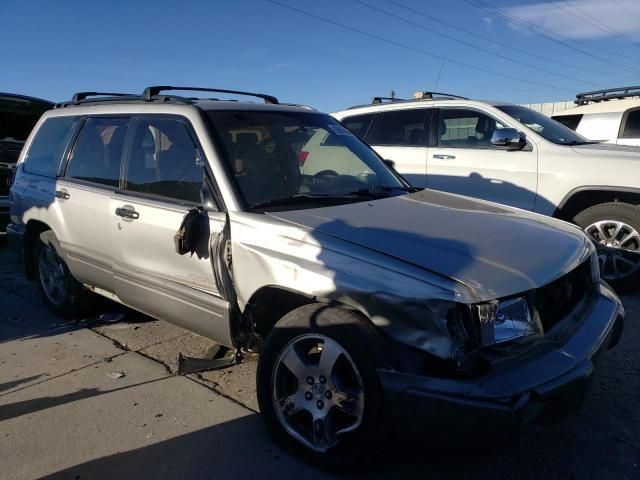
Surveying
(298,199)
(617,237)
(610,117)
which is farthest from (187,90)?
(610,117)

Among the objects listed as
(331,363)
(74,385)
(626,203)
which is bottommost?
(74,385)

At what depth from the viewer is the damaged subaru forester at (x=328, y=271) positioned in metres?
2.29

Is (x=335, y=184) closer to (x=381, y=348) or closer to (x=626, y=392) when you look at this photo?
(x=381, y=348)

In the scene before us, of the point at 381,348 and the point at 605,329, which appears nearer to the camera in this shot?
the point at 381,348

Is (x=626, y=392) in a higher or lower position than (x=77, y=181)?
lower

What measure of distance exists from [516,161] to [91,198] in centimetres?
435

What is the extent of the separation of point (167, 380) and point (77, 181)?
6.08 ft

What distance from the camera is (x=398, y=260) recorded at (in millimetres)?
2465

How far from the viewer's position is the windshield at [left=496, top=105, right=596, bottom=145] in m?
6.02

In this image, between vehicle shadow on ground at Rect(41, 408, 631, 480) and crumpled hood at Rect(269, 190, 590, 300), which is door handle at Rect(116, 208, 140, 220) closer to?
crumpled hood at Rect(269, 190, 590, 300)

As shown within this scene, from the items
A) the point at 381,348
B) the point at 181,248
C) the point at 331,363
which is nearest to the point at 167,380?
the point at 181,248

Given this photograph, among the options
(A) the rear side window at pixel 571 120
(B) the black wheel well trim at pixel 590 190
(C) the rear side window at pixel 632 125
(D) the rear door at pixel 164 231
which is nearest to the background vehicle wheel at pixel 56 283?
(D) the rear door at pixel 164 231

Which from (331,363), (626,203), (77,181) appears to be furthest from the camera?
(626,203)

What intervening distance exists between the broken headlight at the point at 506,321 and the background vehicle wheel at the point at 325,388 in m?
0.45
